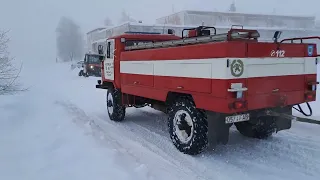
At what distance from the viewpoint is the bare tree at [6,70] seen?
11.8 metres

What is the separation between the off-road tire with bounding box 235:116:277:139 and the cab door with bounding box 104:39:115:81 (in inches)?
159

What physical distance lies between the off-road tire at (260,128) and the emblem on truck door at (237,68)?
5.40 ft

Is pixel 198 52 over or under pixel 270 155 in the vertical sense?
over

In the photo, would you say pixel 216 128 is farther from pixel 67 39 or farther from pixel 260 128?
pixel 67 39

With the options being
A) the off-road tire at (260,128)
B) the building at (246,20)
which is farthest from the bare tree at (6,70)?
the building at (246,20)

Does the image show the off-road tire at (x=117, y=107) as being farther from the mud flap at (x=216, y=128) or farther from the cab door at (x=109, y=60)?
the mud flap at (x=216, y=128)

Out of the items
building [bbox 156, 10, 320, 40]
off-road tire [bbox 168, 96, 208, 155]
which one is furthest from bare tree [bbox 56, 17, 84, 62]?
off-road tire [bbox 168, 96, 208, 155]

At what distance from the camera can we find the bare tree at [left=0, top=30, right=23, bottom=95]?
11.8 metres

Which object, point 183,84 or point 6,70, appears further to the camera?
point 6,70

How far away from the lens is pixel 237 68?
15.2 feet

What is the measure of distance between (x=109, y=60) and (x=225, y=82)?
5163 millimetres

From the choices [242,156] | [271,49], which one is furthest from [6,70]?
[271,49]

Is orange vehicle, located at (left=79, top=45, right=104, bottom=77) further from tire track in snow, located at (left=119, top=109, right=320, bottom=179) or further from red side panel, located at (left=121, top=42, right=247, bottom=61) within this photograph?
tire track in snow, located at (left=119, top=109, right=320, bottom=179)

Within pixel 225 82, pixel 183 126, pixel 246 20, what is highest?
pixel 246 20
